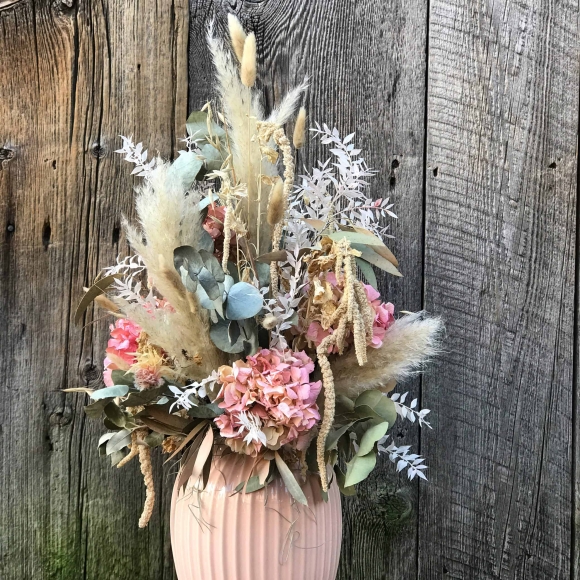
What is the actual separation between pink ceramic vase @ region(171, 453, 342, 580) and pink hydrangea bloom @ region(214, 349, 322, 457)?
0.21 feet

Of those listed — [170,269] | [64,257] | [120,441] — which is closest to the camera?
[170,269]

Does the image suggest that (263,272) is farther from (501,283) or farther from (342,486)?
(501,283)

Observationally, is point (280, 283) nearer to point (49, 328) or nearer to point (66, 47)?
point (49, 328)

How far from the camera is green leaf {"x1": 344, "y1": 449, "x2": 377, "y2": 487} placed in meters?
0.76

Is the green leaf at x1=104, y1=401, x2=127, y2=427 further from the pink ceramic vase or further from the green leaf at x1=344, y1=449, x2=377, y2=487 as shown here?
the green leaf at x1=344, y1=449, x2=377, y2=487

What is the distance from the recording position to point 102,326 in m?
1.13

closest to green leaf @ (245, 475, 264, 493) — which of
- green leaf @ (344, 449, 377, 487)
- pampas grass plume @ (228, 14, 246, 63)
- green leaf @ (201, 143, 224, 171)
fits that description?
green leaf @ (344, 449, 377, 487)

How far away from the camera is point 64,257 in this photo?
113 centimetres

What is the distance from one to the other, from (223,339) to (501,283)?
0.63 m

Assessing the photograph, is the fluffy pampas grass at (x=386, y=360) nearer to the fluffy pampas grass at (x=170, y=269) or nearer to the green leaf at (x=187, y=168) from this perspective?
the fluffy pampas grass at (x=170, y=269)

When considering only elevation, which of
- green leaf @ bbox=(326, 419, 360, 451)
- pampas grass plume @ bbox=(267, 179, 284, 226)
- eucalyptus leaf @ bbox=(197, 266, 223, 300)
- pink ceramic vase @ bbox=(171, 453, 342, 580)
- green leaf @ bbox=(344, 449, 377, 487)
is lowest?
pink ceramic vase @ bbox=(171, 453, 342, 580)

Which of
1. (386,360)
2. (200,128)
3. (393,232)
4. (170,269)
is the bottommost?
(386,360)

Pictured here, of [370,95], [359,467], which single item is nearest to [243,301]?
[359,467]

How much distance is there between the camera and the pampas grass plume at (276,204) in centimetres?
73
